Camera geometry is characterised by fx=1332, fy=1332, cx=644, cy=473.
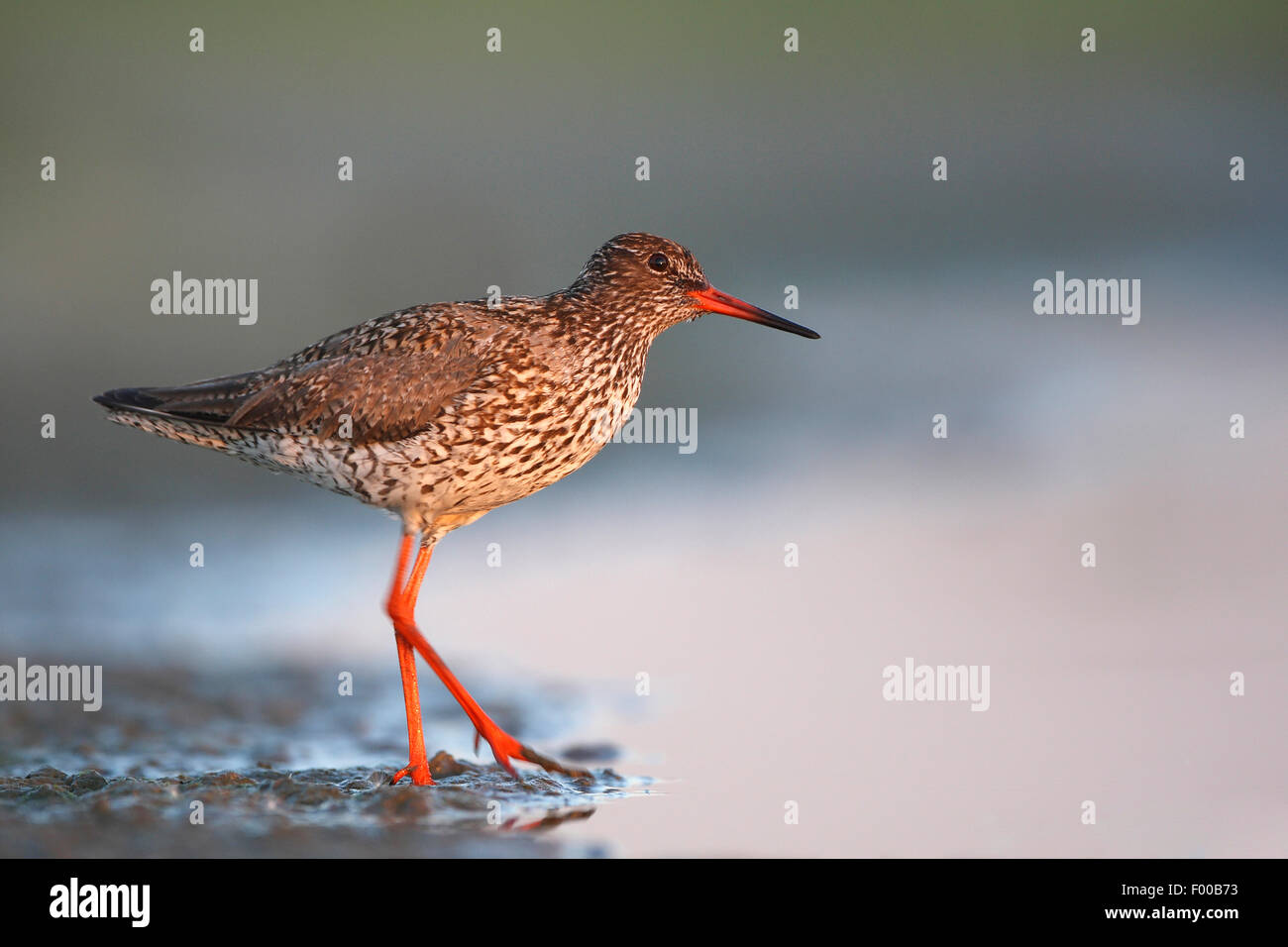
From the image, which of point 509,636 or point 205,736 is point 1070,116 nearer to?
point 509,636

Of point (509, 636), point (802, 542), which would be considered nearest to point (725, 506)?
point (802, 542)

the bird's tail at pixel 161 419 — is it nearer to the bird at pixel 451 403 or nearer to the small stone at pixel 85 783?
the bird at pixel 451 403

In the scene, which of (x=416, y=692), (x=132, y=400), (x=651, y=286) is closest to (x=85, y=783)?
(x=416, y=692)

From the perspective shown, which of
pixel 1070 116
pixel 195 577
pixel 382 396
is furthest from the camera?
pixel 1070 116

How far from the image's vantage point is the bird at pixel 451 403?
6516 mm

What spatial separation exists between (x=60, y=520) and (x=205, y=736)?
13.5 ft

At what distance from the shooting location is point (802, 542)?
384 inches

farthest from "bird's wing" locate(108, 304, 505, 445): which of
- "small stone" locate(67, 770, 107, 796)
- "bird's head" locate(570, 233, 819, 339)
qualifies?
"small stone" locate(67, 770, 107, 796)

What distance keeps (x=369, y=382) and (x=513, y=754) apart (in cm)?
201

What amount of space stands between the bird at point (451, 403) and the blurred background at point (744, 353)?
4.27 feet

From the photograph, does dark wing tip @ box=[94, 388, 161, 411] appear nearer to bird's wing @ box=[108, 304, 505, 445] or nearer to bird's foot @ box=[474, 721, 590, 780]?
bird's wing @ box=[108, 304, 505, 445]

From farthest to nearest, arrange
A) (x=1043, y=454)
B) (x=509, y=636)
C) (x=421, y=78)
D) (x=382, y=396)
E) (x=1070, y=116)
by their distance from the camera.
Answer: (x=1070, y=116), (x=421, y=78), (x=1043, y=454), (x=509, y=636), (x=382, y=396)

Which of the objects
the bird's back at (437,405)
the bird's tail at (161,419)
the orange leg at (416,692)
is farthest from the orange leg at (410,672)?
the bird's tail at (161,419)

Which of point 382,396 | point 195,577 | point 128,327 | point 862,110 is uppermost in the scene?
point 862,110
